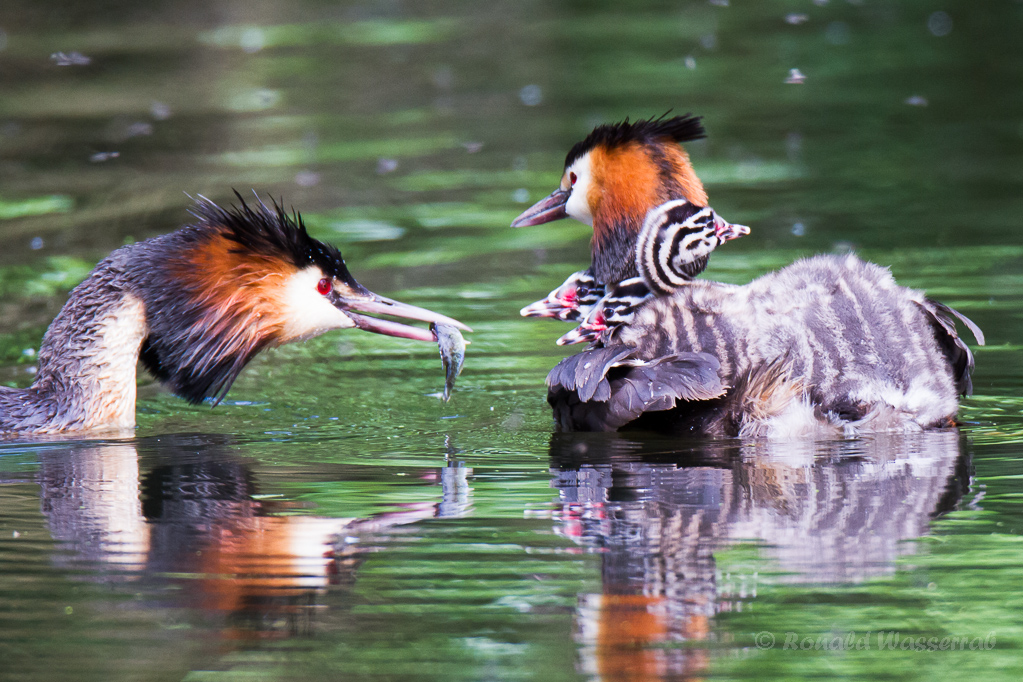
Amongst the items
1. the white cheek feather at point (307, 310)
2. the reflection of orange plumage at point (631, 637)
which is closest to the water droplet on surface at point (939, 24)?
the white cheek feather at point (307, 310)

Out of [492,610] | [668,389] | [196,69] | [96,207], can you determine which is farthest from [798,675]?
[196,69]

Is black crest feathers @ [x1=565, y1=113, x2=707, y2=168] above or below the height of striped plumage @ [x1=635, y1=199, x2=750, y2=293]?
above

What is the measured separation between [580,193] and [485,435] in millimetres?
1177

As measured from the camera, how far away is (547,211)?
638 centimetres

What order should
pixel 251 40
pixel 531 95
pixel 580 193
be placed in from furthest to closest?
pixel 251 40
pixel 531 95
pixel 580 193

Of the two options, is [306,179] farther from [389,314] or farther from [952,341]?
[952,341]

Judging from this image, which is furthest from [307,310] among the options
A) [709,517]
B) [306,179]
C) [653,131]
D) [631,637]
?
[306,179]

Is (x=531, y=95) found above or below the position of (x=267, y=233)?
above

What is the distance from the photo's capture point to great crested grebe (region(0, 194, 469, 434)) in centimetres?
544

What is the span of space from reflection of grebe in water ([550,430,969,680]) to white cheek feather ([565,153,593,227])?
3.72 feet

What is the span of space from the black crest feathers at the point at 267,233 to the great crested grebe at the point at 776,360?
40.0 inches

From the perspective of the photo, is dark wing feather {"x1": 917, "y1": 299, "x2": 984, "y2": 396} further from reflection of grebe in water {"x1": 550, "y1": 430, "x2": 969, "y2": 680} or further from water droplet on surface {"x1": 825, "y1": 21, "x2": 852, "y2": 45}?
water droplet on surface {"x1": 825, "y1": 21, "x2": 852, "y2": 45}

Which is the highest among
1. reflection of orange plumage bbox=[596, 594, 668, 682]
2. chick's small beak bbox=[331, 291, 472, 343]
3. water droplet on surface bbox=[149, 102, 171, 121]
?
water droplet on surface bbox=[149, 102, 171, 121]

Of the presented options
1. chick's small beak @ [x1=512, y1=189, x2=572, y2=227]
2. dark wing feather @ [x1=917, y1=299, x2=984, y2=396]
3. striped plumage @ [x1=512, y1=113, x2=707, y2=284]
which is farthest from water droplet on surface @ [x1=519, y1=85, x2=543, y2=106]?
dark wing feather @ [x1=917, y1=299, x2=984, y2=396]
